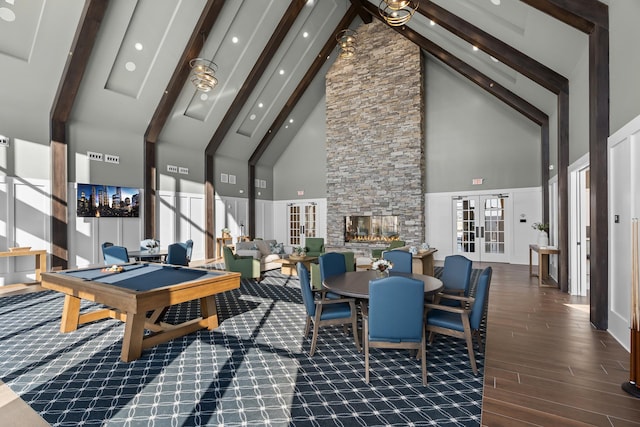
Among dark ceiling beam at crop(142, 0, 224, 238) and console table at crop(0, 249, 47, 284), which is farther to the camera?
dark ceiling beam at crop(142, 0, 224, 238)

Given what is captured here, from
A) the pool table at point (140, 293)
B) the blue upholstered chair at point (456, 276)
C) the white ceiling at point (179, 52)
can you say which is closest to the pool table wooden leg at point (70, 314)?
the pool table at point (140, 293)

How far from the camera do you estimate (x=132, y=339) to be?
129 inches

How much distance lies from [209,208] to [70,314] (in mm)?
7701

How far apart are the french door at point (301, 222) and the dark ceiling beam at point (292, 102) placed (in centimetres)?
167

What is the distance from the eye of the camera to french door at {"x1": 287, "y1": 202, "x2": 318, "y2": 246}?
13.6m

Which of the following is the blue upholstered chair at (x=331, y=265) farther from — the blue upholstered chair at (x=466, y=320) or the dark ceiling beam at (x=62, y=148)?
the dark ceiling beam at (x=62, y=148)

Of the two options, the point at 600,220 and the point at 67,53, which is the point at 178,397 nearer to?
the point at 600,220

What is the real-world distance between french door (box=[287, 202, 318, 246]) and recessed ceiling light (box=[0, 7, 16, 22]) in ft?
32.3

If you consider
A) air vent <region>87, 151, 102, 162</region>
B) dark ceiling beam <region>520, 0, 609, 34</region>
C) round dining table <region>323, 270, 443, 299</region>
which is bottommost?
round dining table <region>323, 270, 443, 299</region>

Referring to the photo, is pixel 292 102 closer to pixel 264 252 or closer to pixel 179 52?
pixel 179 52

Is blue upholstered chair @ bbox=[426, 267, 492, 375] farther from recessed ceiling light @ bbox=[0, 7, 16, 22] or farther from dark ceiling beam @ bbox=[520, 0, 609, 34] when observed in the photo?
recessed ceiling light @ bbox=[0, 7, 16, 22]

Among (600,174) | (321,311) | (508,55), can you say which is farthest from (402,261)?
(508,55)

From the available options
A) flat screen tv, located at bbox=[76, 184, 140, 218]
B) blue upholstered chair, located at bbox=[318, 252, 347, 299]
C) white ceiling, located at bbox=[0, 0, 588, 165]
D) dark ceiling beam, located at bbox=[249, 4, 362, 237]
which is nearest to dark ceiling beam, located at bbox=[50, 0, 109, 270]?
white ceiling, located at bbox=[0, 0, 588, 165]

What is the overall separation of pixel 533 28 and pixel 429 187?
6375mm
